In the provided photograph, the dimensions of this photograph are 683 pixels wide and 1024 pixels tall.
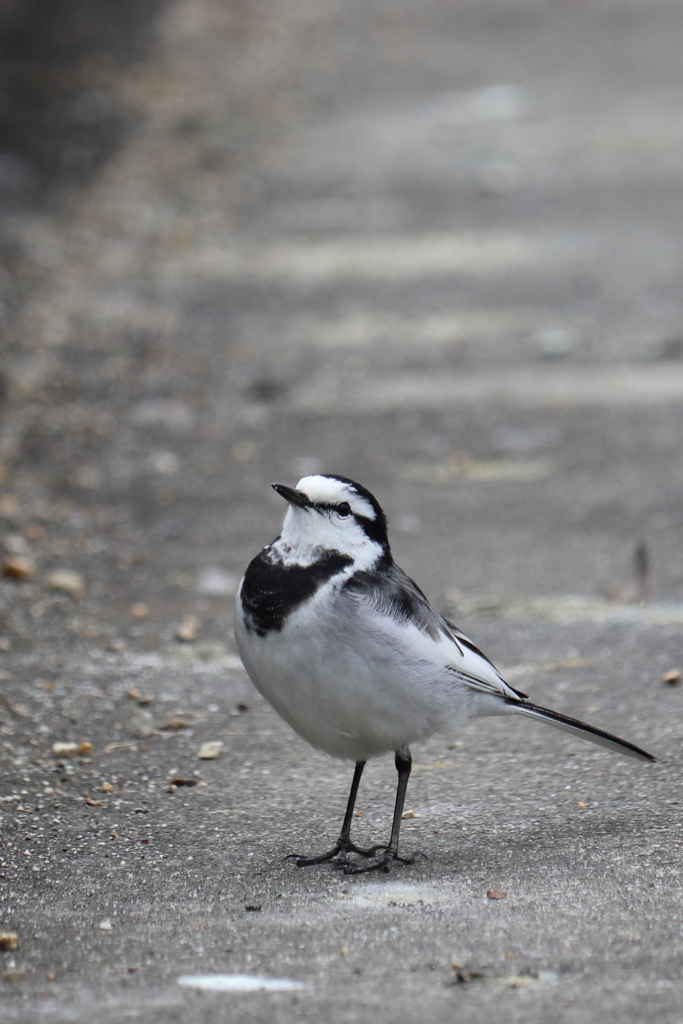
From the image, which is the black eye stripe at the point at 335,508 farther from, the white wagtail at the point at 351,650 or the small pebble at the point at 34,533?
the small pebble at the point at 34,533

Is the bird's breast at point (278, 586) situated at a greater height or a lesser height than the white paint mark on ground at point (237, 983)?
greater

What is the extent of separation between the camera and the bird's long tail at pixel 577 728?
11.8 feet

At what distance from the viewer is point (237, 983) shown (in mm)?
2812

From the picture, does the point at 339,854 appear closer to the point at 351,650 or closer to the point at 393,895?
the point at 393,895

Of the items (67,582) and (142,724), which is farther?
(67,582)

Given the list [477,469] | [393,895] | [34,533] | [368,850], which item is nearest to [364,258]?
[477,469]

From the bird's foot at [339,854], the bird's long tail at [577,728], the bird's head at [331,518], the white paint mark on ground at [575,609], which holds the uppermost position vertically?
the bird's head at [331,518]

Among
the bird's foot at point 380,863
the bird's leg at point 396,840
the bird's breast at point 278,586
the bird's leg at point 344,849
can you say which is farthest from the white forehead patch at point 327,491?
the bird's foot at point 380,863

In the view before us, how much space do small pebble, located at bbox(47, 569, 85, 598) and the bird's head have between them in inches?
81.9

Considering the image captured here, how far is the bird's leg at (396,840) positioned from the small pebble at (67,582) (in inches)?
86.3

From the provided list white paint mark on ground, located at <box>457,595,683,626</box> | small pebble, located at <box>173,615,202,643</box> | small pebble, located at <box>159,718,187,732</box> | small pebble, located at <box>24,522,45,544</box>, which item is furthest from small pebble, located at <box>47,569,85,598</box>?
white paint mark on ground, located at <box>457,595,683,626</box>

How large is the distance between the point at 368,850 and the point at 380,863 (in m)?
0.12

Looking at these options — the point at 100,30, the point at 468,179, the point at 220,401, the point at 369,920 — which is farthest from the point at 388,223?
the point at 369,920

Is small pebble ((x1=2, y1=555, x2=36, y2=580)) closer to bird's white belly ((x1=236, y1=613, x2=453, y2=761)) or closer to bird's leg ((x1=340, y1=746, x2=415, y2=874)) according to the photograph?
bird's white belly ((x1=236, y1=613, x2=453, y2=761))
